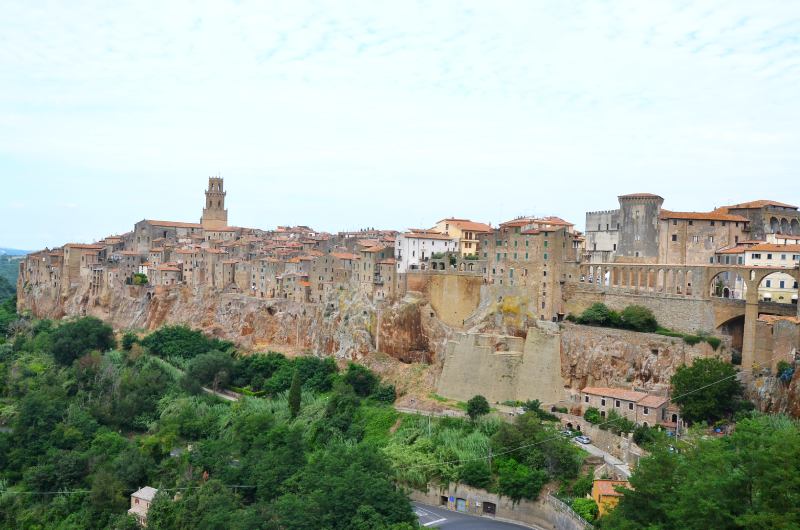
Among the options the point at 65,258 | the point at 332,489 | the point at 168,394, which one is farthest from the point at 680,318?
the point at 65,258

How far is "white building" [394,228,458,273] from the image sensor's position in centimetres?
4888

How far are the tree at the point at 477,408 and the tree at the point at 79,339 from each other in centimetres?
3130

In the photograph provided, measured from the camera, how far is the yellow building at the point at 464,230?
50.8 meters

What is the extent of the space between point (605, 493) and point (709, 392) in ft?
23.9

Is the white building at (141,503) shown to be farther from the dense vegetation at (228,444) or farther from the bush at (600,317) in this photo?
the bush at (600,317)

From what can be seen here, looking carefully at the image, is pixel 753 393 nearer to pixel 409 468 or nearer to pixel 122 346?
pixel 409 468

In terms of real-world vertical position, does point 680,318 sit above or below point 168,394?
above

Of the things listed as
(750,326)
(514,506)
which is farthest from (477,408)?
(750,326)

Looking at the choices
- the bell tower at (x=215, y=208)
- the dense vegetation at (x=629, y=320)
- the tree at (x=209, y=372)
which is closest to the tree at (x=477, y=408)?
the dense vegetation at (x=629, y=320)

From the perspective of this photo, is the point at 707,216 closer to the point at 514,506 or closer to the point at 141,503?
the point at 514,506

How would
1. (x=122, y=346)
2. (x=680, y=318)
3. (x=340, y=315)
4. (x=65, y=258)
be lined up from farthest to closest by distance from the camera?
(x=65, y=258), (x=122, y=346), (x=340, y=315), (x=680, y=318)

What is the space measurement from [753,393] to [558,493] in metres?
9.53

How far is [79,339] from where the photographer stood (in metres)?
54.9

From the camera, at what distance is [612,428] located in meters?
33.4
